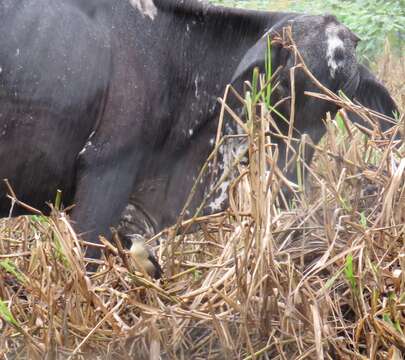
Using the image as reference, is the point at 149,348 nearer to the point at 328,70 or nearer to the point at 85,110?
the point at 85,110

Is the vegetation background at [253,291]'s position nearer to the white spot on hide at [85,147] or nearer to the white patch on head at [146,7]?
the white spot on hide at [85,147]

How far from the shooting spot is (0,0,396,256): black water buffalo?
3342 mm

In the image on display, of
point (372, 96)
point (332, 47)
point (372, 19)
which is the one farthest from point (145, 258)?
point (372, 19)

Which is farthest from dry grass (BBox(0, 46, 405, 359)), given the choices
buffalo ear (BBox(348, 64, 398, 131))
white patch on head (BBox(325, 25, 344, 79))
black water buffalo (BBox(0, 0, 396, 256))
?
buffalo ear (BBox(348, 64, 398, 131))

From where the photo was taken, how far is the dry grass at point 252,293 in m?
2.31

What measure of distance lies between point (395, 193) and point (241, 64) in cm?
126

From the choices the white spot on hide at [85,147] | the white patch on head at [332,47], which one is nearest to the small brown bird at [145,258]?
the white spot on hide at [85,147]

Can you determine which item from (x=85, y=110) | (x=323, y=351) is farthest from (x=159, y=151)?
(x=323, y=351)

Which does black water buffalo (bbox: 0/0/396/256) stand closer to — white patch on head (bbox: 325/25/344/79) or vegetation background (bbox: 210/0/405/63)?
white patch on head (bbox: 325/25/344/79)

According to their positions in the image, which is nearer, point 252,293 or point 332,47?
point 252,293

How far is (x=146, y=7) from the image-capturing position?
369cm

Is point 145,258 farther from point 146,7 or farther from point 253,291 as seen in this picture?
point 146,7

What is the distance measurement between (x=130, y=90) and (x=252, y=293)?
1.39 m

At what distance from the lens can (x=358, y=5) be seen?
8.59 metres
